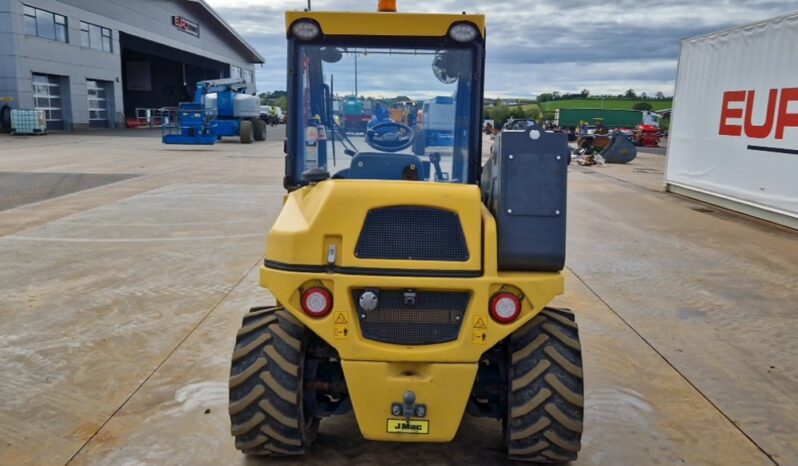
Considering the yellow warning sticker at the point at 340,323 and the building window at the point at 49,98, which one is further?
the building window at the point at 49,98

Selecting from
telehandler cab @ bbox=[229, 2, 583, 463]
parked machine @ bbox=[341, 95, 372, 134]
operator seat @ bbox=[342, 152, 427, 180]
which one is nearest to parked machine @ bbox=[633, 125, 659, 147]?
parked machine @ bbox=[341, 95, 372, 134]

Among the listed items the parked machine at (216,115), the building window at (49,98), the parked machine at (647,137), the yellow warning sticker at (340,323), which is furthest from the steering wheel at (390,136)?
the parked machine at (647,137)

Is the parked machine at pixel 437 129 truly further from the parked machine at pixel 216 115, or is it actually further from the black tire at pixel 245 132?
the black tire at pixel 245 132

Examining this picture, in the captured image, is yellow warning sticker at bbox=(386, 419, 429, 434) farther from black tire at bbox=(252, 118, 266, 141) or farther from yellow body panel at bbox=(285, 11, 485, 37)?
black tire at bbox=(252, 118, 266, 141)

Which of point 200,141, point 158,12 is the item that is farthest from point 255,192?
point 158,12

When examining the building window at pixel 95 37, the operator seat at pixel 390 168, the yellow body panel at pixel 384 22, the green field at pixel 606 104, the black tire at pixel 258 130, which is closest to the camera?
the yellow body panel at pixel 384 22

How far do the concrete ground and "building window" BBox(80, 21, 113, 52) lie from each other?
3244cm

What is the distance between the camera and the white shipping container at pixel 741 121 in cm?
1174

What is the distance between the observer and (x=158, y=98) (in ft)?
199

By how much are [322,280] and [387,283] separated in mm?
314

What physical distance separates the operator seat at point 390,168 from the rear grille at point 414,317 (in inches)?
49.3

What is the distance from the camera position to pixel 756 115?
41.5ft

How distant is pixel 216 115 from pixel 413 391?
31.2 m

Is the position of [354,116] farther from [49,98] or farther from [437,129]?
[49,98]
